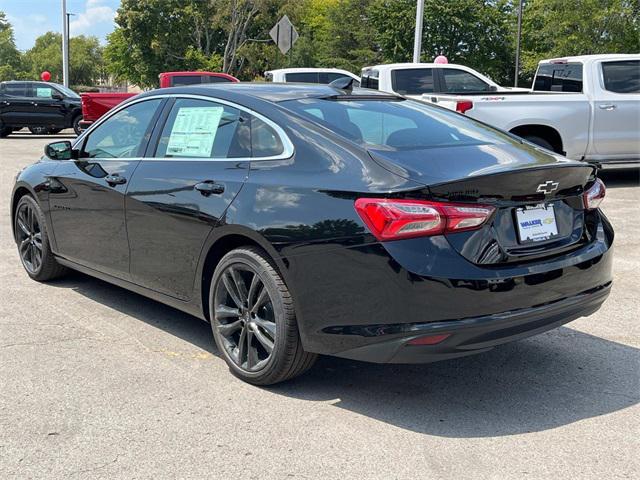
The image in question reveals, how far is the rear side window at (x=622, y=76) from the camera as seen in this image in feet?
37.7

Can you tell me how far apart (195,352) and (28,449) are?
4.45 feet

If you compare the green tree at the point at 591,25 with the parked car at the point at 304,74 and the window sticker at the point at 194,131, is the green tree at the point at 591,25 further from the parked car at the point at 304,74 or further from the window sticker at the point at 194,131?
the window sticker at the point at 194,131

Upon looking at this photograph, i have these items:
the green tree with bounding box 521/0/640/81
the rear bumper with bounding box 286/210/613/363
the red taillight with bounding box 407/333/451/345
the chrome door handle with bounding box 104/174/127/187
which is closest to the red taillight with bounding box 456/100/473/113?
the chrome door handle with bounding box 104/174/127/187

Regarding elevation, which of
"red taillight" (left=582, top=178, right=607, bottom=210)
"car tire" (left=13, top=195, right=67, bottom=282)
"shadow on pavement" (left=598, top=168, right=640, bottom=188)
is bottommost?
"shadow on pavement" (left=598, top=168, right=640, bottom=188)

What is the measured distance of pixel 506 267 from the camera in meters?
3.33

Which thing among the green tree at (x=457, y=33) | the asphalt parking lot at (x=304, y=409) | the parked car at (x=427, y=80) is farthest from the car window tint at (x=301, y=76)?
the green tree at (x=457, y=33)

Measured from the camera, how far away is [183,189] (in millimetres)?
4168

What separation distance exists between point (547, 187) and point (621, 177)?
10.5 meters

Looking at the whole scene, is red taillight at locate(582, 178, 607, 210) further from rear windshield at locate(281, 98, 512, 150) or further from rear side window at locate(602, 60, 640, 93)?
rear side window at locate(602, 60, 640, 93)

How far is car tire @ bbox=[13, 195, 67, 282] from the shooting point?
5.74 m

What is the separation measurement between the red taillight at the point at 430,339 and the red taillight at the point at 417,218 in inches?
17.7

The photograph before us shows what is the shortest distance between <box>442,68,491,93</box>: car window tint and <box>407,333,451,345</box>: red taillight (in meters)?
10.6

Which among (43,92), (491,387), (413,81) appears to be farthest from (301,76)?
(491,387)

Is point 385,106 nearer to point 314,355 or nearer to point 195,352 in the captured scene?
point 314,355
